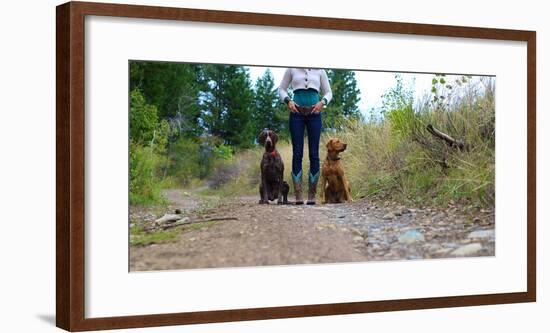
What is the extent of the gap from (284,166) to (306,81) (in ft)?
2.51

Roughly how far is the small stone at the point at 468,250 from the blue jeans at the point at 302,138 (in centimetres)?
149

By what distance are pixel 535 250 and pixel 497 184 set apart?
0.74m

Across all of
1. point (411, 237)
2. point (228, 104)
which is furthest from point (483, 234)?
point (228, 104)

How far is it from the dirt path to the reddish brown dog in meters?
0.13

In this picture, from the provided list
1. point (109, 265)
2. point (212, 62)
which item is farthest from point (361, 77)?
point (109, 265)

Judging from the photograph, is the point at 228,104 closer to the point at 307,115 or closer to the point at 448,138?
the point at 307,115

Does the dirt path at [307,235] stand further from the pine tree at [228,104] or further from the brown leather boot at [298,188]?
the pine tree at [228,104]

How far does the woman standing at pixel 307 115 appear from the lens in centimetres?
879

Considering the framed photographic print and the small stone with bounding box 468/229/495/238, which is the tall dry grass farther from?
the small stone with bounding box 468/229/495/238

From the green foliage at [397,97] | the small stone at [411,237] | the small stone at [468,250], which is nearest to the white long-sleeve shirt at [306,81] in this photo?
the green foliage at [397,97]

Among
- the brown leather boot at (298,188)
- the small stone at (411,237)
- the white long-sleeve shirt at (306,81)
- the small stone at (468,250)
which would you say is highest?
the white long-sleeve shirt at (306,81)

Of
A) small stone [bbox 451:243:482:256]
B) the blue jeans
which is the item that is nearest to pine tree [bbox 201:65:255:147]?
the blue jeans

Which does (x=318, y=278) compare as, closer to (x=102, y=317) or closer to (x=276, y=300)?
(x=276, y=300)

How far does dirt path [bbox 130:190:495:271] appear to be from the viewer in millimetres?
8250
